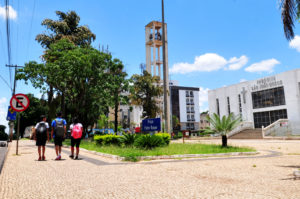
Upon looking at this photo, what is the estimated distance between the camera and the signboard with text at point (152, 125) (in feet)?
49.0

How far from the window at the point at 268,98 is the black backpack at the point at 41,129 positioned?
37.0 meters

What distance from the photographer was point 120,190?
4.53 metres

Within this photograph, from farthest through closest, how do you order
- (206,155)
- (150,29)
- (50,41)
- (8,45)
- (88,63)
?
1. (150,29)
2. (50,41)
3. (88,63)
4. (8,45)
5. (206,155)

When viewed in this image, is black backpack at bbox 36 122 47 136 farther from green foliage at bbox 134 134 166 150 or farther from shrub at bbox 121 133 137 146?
shrub at bbox 121 133 137 146

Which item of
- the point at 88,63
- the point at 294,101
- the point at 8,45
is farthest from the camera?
the point at 294,101

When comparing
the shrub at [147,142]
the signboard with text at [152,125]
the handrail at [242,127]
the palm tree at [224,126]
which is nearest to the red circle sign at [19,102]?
the shrub at [147,142]

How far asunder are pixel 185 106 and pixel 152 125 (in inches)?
2852

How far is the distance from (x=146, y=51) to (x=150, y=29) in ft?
13.8

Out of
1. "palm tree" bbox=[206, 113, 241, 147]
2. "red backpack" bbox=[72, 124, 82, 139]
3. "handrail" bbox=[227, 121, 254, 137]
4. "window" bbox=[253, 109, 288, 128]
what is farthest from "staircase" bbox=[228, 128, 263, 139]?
"red backpack" bbox=[72, 124, 82, 139]

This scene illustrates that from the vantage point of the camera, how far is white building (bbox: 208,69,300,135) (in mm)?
35562

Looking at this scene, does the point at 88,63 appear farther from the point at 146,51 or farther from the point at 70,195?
the point at 146,51

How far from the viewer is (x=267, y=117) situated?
40.2 m

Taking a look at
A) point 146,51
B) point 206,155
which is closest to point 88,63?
point 206,155

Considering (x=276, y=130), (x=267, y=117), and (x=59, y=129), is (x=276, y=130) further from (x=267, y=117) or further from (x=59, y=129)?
(x=59, y=129)
